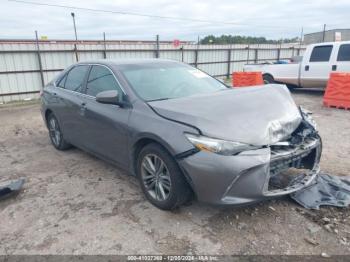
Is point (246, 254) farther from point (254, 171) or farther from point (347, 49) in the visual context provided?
point (347, 49)

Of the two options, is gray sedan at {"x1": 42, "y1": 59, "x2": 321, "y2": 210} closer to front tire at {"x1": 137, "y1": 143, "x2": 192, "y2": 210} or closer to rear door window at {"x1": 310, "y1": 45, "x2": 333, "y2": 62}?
front tire at {"x1": 137, "y1": 143, "x2": 192, "y2": 210}

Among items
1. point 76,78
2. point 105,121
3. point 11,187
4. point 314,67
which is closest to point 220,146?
point 105,121

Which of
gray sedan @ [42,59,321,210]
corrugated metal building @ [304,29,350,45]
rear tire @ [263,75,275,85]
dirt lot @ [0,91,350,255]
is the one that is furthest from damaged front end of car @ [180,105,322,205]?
corrugated metal building @ [304,29,350,45]

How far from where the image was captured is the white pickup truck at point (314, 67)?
983 cm

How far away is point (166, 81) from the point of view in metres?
3.90

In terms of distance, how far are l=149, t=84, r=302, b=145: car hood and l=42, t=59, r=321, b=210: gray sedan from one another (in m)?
0.01

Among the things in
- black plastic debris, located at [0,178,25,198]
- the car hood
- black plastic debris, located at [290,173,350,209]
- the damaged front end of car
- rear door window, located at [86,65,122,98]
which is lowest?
black plastic debris, located at [0,178,25,198]

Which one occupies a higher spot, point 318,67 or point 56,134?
point 318,67

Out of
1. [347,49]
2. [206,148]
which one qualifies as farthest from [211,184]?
[347,49]

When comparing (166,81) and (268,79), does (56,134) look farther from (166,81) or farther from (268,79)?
(268,79)

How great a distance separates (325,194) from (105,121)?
9.12 ft

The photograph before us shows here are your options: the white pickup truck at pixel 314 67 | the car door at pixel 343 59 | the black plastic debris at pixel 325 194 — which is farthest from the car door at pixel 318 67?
the black plastic debris at pixel 325 194

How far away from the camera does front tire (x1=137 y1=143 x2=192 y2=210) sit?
2.94 m

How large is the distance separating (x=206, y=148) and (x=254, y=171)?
0.47 meters
